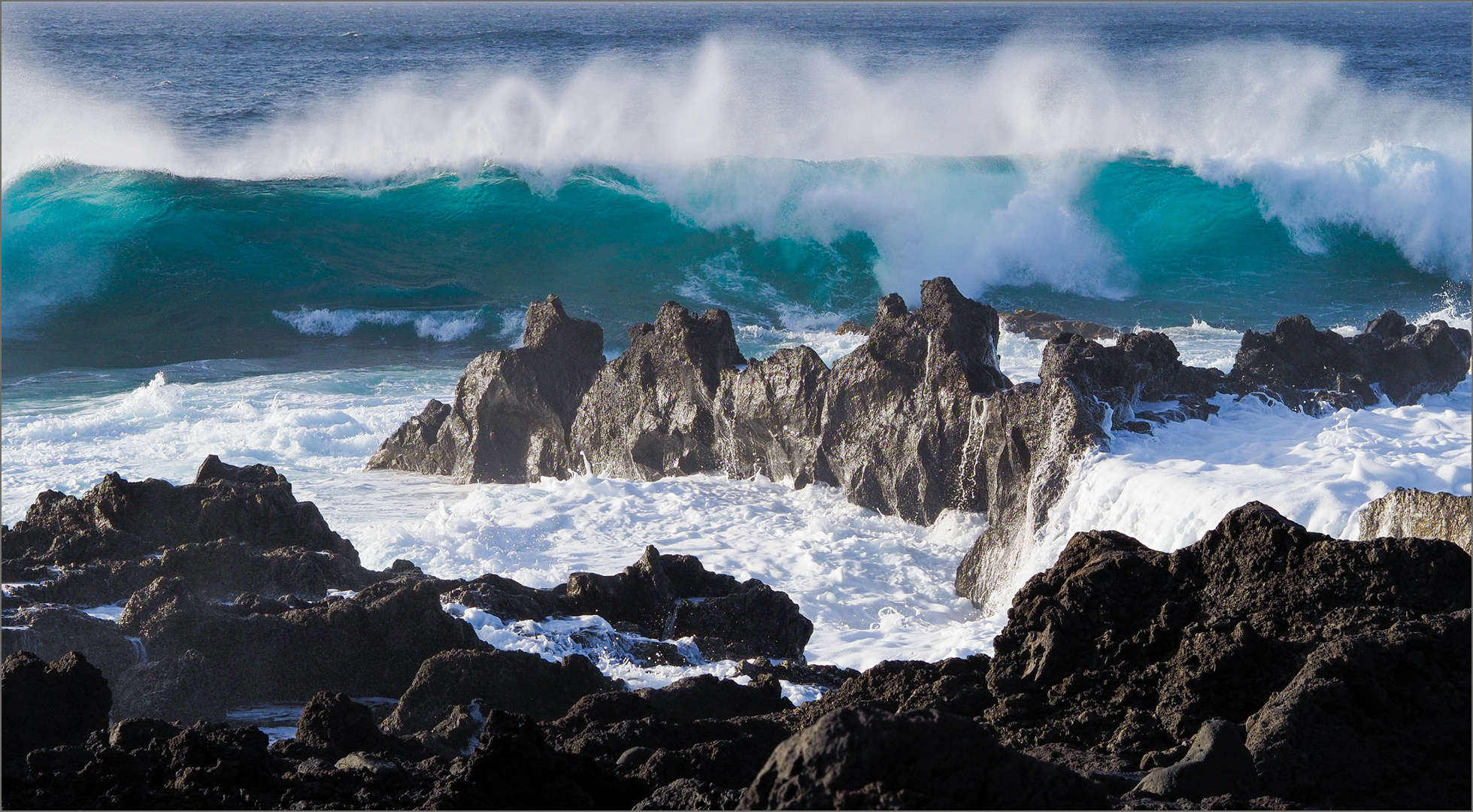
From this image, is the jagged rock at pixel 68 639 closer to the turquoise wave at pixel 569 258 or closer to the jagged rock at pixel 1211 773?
the jagged rock at pixel 1211 773

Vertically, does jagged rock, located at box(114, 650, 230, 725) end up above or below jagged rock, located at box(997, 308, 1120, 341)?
below

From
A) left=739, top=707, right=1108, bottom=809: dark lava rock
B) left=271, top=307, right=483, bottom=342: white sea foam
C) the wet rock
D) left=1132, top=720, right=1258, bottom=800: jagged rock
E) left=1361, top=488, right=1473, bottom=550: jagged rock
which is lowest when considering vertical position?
left=271, top=307, right=483, bottom=342: white sea foam

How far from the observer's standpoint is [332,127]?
33.0 metres

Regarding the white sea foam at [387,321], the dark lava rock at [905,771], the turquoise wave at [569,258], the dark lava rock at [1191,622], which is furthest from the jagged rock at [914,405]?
the white sea foam at [387,321]

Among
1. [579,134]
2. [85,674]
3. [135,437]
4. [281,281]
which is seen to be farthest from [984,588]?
[579,134]

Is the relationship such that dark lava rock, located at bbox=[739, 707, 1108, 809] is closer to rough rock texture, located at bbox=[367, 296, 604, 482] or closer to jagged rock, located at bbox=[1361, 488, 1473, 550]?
jagged rock, located at bbox=[1361, 488, 1473, 550]

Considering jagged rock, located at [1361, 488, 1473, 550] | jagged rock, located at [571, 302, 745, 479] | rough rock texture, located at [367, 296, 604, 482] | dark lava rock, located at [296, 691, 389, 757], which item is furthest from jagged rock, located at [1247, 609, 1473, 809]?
rough rock texture, located at [367, 296, 604, 482]

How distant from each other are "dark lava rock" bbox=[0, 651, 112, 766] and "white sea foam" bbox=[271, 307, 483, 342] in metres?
17.8

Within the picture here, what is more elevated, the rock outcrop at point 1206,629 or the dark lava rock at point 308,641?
the rock outcrop at point 1206,629

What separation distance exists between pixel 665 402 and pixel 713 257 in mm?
13259

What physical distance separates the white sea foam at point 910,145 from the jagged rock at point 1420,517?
17.2m

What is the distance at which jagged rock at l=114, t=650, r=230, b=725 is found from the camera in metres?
6.51

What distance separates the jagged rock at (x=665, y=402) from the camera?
13250 mm

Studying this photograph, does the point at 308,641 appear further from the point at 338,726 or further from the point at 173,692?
the point at 338,726
